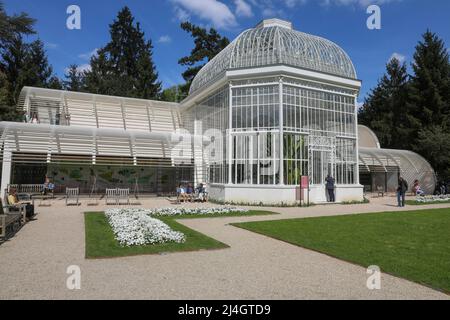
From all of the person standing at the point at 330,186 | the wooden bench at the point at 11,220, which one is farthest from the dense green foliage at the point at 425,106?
the wooden bench at the point at 11,220

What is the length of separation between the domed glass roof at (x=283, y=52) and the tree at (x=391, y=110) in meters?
23.7

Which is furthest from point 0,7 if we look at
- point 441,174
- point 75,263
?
point 441,174

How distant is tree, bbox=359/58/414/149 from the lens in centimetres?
4622

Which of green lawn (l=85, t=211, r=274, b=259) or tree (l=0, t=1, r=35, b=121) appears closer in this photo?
green lawn (l=85, t=211, r=274, b=259)

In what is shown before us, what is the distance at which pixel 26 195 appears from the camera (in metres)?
19.8

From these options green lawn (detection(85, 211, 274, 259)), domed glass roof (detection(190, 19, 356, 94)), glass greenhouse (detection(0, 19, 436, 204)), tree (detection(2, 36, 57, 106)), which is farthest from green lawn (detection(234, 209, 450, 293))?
tree (detection(2, 36, 57, 106))

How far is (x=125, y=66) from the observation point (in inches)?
2302

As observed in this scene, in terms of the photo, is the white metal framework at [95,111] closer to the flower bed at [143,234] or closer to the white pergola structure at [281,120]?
the white pergola structure at [281,120]

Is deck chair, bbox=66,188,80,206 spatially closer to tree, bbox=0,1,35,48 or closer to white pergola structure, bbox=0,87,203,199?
white pergola structure, bbox=0,87,203,199

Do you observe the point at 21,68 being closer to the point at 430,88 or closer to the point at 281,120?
the point at 281,120

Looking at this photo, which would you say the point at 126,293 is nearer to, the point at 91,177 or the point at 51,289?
the point at 51,289

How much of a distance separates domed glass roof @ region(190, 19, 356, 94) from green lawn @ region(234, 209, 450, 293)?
39.5 feet

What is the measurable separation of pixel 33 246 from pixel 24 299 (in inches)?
167

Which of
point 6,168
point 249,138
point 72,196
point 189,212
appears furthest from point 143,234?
point 6,168
